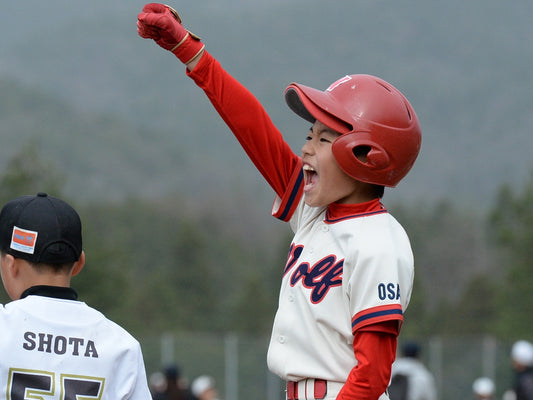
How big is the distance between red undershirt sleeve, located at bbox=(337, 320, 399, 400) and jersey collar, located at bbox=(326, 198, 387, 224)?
17.2 inches

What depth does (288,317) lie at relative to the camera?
3.26 meters

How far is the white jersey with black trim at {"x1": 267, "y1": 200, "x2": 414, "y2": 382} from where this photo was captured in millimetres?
3053

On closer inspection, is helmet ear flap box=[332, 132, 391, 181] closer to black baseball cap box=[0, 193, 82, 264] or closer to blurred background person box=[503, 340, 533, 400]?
black baseball cap box=[0, 193, 82, 264]

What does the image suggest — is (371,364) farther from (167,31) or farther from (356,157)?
(167,31)

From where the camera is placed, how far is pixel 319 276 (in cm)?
325

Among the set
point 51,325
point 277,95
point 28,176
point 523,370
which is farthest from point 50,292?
point 277,95

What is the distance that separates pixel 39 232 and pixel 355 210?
1063mm

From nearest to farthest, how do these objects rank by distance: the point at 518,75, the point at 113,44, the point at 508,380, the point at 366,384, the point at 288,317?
the point at 366,384 → the point at 288,317 → the point at 508,380 → the point at 518,75 → the point at 113,44

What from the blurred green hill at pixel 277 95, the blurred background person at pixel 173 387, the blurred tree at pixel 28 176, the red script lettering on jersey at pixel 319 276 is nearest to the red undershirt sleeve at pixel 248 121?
the red script lettering on jersey at pixel 319 276

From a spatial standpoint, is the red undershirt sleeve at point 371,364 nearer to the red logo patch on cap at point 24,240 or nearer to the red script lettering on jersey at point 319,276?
the red script lettering on jersey at point 319,276

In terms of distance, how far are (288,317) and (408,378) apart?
6.63 meters

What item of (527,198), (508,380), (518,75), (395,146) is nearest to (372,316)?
(395,146)

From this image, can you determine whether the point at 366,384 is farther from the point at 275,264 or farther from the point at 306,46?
the point at 306,46

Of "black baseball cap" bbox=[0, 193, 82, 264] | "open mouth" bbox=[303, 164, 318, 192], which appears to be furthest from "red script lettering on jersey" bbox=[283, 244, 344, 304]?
"black baseball cap" bbox=[0, 193, 82, 264]
